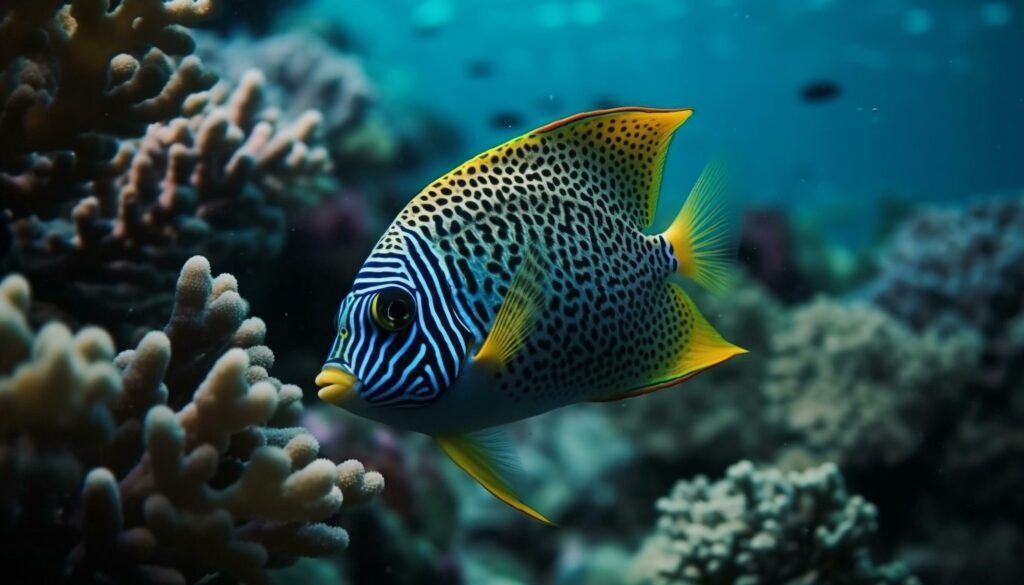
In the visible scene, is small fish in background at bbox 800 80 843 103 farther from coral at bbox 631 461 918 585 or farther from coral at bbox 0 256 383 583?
coral at bbox 0 256 383 583

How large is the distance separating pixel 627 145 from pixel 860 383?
15.8 ft

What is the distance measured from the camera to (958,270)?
7.98m

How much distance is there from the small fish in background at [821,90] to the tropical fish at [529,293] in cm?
993

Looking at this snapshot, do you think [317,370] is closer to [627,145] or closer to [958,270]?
[627,145]

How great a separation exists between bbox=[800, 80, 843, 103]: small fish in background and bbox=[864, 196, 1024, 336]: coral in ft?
9.51

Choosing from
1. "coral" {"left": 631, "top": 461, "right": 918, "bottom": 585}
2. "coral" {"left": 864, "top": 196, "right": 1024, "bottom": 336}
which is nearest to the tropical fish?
"coral" {"left": 631, "top": 461, "right": 918, "bottom": 585}

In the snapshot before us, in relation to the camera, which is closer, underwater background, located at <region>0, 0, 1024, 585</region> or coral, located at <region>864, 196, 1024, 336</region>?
underwater background, located at <region>0, 0, 1024, 585</region>

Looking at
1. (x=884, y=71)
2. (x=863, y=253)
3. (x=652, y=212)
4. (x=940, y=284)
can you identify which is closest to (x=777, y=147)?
(x=884, y=71)

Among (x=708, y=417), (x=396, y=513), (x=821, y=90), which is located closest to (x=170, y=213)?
(x=396, y=513)

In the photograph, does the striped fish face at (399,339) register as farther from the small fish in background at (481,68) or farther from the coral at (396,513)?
the small fish in background at (481,68)

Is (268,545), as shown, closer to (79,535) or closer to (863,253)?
(79,535)

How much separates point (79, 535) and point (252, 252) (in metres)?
2.51

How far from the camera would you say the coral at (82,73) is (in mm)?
2490

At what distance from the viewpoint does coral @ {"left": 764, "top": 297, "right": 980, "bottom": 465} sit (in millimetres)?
5961
